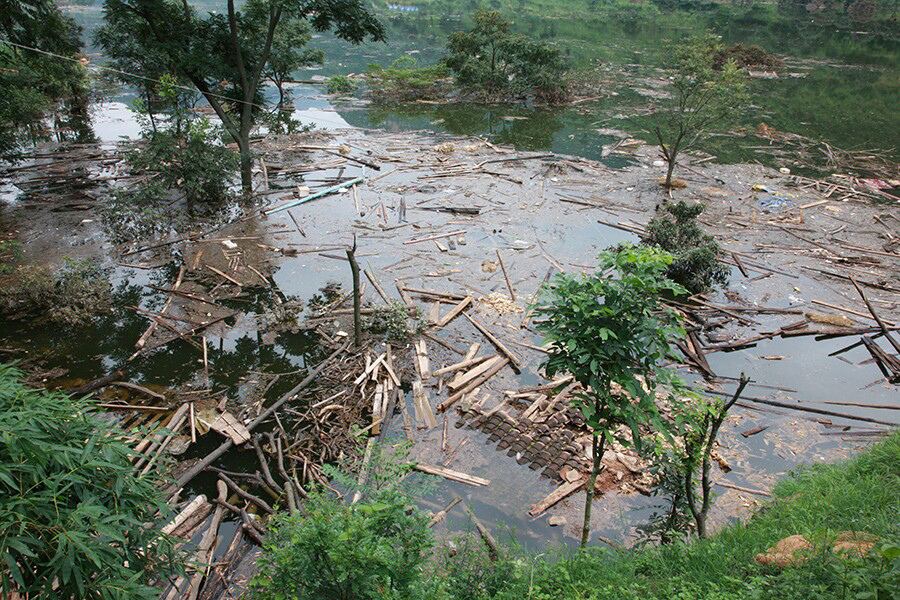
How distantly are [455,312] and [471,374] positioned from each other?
5.41ft

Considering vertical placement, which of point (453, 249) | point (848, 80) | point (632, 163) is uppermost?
point (848, 80)

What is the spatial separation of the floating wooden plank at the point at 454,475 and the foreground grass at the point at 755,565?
1.25 m

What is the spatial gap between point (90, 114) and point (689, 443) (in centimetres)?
2334

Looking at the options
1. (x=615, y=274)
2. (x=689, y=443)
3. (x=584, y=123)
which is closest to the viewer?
(x=689, y=443)

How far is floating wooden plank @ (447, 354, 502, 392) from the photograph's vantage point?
7320 mm

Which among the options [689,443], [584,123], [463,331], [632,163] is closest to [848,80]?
[584,123]

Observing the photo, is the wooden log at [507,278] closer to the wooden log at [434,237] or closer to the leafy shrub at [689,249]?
the wooden log at [434,237]

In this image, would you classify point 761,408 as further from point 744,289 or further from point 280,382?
point 280,382

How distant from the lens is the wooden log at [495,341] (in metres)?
7.89

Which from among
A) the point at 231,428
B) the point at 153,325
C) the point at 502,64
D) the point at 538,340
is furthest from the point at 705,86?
the point at 153,325

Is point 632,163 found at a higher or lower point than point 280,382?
higher

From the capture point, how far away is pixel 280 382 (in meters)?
7.52

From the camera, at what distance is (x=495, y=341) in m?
8.22

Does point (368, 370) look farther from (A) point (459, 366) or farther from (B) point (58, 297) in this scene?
(B) point (58, 297)
